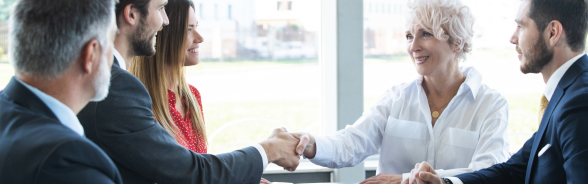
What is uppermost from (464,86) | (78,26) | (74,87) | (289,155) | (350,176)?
(78,26)

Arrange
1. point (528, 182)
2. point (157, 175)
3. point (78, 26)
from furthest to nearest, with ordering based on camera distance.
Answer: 1. point (528, 182)
2. point (157, 175)
3. point (78, 26)

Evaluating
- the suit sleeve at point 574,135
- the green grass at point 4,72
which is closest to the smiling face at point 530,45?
the suit sleeve at point 574,135

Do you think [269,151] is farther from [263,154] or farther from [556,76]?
[556,76]

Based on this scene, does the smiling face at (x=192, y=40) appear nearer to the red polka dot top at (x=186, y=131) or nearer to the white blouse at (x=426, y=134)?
the red polka dot top at (x=186, y=131)

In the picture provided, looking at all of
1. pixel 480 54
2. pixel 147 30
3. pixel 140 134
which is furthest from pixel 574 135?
pixel 480 54

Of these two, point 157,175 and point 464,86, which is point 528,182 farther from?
point 157,175

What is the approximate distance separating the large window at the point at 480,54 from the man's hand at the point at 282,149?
151 cm

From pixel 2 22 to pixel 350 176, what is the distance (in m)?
2.80

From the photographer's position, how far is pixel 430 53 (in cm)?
228

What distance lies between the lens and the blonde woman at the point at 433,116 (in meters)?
2.13

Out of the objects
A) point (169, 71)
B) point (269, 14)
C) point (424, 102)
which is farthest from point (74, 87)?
point (269, 14)

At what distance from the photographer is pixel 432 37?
7.47 feet

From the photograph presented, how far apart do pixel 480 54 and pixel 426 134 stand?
190 cm

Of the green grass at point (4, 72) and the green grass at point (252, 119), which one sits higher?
A: the green grass at point (4, 72)
